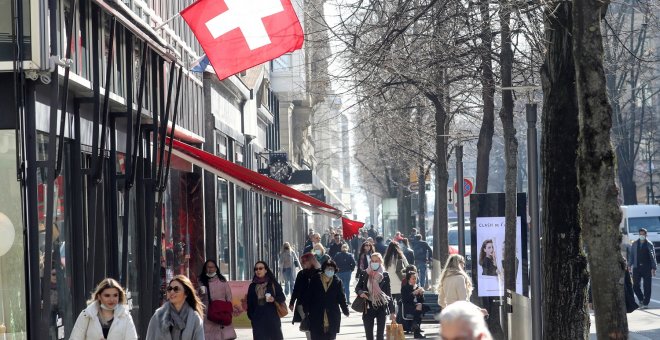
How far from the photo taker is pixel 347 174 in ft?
540

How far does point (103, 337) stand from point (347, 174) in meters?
153

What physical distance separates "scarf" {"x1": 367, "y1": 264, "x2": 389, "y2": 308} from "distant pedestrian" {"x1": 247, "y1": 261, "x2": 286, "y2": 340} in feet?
12.4

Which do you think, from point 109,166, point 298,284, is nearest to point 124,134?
point 109,166

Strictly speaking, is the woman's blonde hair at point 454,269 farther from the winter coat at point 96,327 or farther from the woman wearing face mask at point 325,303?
the winter coat at point 96,327

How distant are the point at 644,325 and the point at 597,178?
14795 millimetres

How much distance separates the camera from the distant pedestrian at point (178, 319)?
1243cm

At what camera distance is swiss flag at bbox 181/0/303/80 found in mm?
14961

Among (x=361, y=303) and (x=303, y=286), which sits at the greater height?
(x=303, y=286)

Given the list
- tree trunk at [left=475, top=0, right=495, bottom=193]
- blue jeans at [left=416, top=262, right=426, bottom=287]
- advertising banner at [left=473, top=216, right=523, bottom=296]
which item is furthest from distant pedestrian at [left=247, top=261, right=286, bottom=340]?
blue jeans at [left=416, top=262, right=426, bottom=287]

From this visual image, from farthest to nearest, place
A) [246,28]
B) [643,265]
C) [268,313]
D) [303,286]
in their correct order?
[643,265], [303,286], [268,313], [246,28]

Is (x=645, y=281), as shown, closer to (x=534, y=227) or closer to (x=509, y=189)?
(x=509, y=189)

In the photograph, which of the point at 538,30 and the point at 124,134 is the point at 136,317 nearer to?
the point at 124,134

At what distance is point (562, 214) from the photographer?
1388cm

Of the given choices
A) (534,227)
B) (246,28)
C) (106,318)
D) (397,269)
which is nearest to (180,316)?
(106,318)
